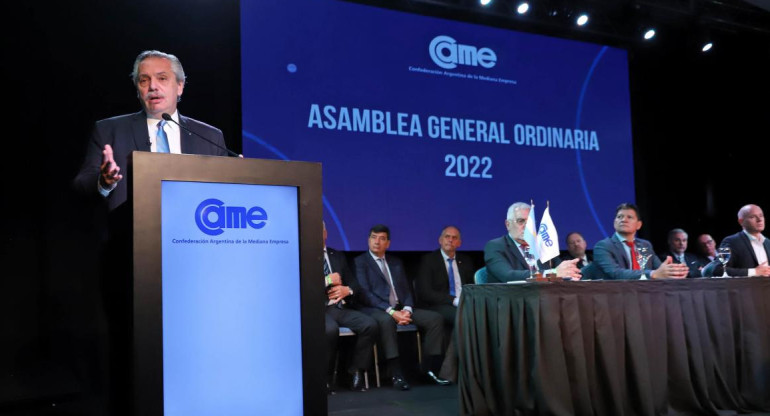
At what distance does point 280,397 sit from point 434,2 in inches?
212

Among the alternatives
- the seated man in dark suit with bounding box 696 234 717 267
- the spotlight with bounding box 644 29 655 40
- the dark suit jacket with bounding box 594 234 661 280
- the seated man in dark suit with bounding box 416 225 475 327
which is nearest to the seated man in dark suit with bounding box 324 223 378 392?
the seated man in dark suit with bounding box 416 225 475 327

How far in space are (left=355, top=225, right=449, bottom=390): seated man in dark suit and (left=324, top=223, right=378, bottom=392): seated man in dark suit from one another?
11 cm

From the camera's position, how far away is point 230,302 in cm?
164

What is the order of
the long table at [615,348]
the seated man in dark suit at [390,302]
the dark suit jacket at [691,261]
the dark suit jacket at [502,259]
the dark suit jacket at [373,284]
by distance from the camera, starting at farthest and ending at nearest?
the dark suit jacket at [691,261] < the dark suit jacket at [373,284] < the seated man in dark suit at [390,302] < the dark suit jacket at [502,259] < the long table at [615,348]

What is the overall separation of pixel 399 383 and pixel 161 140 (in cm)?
343

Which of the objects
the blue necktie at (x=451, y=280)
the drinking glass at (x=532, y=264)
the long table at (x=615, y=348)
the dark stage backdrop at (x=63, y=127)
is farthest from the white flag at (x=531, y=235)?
the dark stage backdrop at (x=63, y=127)

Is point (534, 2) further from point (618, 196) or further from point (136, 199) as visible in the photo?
point (136, 199)

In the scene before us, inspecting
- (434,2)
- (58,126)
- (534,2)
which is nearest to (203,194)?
(58,126)

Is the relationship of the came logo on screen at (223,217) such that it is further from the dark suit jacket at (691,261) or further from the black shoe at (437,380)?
the dark suit jacket at (691,261)

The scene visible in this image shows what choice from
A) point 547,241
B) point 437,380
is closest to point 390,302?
point 437,380

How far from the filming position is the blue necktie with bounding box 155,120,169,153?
2.04 metres

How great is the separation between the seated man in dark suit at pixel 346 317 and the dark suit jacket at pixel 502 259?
3.51 feet

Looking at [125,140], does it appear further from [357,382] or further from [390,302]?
[390,302]

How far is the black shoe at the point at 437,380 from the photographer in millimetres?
5180
